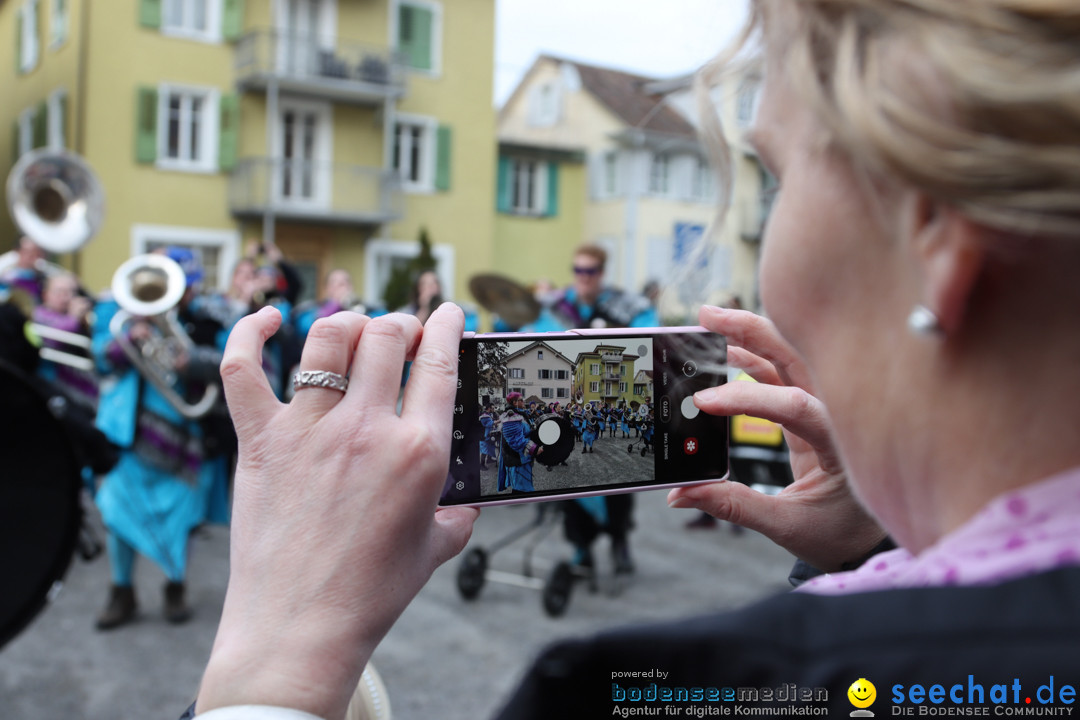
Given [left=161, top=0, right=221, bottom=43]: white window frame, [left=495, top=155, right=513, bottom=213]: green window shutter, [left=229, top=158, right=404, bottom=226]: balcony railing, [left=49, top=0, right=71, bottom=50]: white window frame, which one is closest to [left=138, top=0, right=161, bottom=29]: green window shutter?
[left=161, top=0, right=221, bottom=43]: white window frame

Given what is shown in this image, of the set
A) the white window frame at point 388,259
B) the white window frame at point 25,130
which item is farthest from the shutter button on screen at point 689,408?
the white window frame at point 25,130

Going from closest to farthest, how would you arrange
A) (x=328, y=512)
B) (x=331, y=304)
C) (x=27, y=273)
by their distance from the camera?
(x=328, y=512), (x=27, y=273), (x=331, y=304)

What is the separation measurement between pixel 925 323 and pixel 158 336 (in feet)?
17.5

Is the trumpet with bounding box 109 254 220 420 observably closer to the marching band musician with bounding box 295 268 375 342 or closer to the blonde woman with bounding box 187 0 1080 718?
the marching band musician with bounding box 295 268 375 342

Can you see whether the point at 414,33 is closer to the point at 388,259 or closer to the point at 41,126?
the point at 388,259

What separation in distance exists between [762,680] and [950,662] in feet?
0.32

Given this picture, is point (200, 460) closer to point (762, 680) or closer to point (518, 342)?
point (518, 342)

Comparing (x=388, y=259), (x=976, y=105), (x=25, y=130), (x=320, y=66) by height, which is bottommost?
(x=976, y=105)

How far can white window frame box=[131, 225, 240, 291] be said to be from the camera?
55.0 ft

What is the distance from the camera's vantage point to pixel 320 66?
18.7m

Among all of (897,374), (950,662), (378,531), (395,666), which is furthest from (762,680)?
(395,666)

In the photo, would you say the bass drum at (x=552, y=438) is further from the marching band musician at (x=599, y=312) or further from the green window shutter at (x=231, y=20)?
the green window shutter at (x=231, y=20)

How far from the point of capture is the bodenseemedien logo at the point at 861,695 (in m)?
0.50

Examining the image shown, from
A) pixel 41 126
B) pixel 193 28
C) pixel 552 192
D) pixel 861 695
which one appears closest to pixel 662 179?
pixel 552 192
